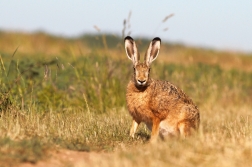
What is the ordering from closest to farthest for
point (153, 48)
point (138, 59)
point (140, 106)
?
point (140, 106) < point (138, 59) < point (153, 48)

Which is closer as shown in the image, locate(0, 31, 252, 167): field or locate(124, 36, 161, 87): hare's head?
locate(0, 31, 252, 167): field

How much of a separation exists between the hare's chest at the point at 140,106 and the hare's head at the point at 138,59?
15 centimetres

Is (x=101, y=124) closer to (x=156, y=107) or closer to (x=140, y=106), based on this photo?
(x=140, y=106)

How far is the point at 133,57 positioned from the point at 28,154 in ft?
7.74

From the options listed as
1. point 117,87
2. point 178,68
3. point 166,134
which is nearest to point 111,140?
point 166,134

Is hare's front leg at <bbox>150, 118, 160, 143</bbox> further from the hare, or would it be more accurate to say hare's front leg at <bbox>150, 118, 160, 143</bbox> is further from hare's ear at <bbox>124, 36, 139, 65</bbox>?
hare's ear at <bbox>124, 36, 139, 65</bbox>

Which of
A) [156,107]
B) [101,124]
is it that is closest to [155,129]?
[156,107]

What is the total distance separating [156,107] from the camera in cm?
708

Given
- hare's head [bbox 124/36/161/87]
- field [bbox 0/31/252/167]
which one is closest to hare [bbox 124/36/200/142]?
hare's head [bbox 124/36/161/87]

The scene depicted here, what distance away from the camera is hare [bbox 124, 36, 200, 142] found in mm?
7047

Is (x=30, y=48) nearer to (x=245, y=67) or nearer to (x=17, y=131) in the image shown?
(x=245, y=67)

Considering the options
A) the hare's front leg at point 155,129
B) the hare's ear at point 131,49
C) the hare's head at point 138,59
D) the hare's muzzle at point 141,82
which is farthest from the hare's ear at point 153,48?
the hare's front leg at point 155,129

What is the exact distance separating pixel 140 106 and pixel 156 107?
22cm

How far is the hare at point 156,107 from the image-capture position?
7047mm
